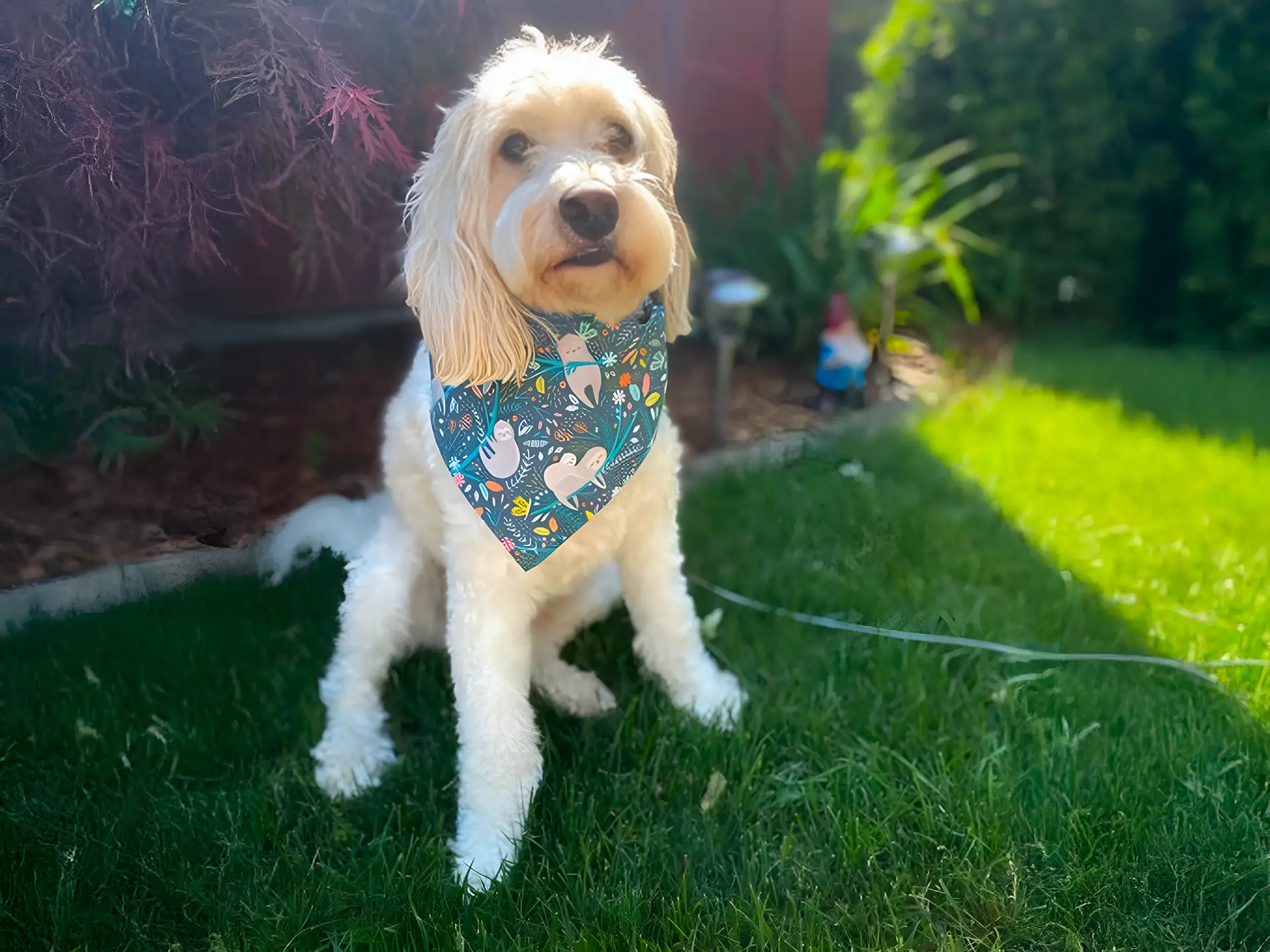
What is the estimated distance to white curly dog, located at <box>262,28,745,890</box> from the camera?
1.86m

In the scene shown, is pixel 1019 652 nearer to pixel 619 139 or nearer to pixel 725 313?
pixel 619 139

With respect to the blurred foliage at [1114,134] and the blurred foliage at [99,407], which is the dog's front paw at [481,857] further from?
the blurred foliage at [1114,134]

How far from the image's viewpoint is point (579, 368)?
2068 millimetres

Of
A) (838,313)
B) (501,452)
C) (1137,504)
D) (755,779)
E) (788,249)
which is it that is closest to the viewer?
(501,452)

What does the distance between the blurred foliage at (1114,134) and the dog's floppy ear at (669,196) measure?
12.0 feet

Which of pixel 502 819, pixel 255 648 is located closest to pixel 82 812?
pixel 255 648

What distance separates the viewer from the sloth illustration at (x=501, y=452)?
2031mm

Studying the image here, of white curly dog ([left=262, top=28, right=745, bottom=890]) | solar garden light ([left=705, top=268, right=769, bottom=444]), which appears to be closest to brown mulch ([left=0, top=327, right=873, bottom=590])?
solar garden light ([left=705, top=268, right=769, bottom=444])

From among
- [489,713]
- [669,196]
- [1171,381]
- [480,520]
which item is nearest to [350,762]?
[489,713]

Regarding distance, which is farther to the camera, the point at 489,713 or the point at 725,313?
the point at 725,313

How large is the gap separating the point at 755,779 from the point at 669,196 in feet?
4.15

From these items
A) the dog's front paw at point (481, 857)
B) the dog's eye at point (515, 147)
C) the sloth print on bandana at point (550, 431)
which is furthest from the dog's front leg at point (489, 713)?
the dog's eye at point (515, 147)

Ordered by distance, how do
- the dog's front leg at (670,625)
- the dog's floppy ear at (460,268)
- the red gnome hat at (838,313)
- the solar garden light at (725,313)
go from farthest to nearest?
the red gnome hat at (838,313)
the solar garden light at (725,313)
the dog's front leg at (670,625)
the dog's floppy ear at (460,268)

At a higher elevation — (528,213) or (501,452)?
(528,213)
